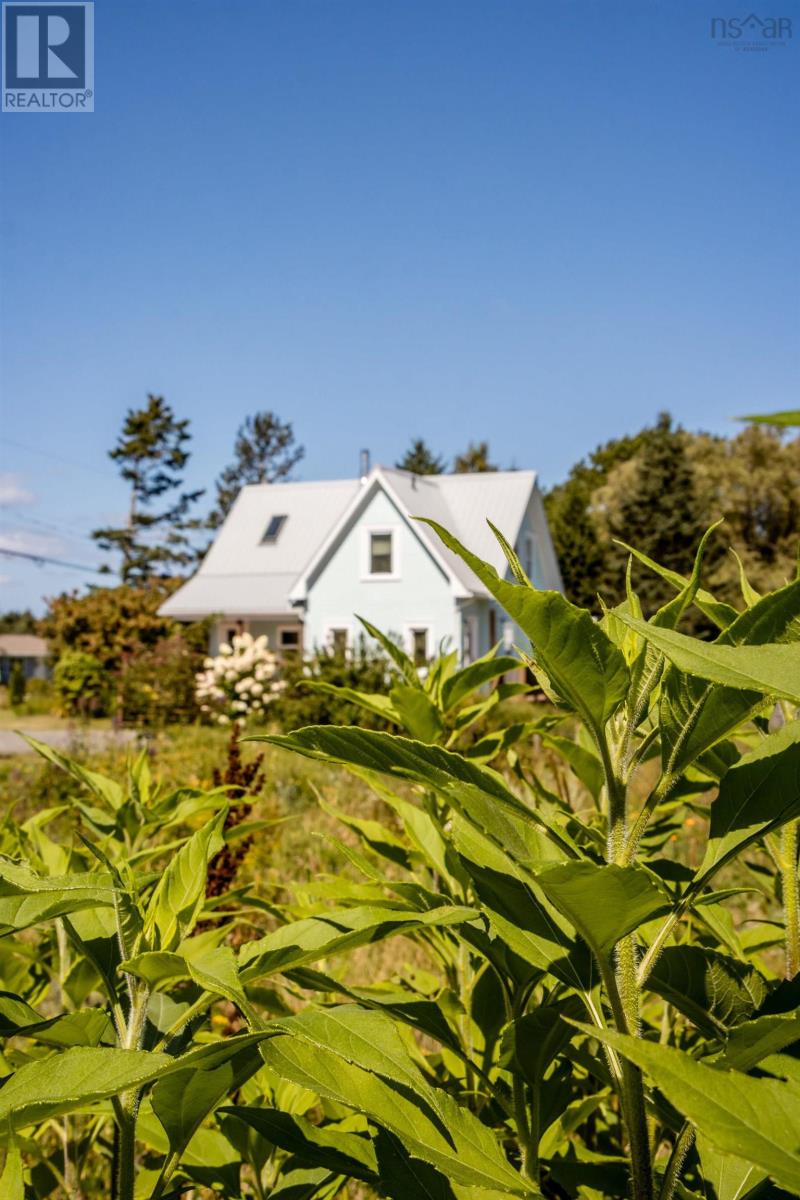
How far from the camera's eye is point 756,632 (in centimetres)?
77

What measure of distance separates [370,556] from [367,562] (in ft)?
0.76

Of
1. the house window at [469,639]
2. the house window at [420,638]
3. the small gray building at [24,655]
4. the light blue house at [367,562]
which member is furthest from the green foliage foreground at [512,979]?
the small gray building at [24,655]

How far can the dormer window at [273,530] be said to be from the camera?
1213 inches

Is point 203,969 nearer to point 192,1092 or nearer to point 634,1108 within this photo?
point 192,1092

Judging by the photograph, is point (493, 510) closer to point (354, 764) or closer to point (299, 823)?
point (299, 823)

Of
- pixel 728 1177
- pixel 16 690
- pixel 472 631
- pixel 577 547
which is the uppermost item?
pixel 577 547

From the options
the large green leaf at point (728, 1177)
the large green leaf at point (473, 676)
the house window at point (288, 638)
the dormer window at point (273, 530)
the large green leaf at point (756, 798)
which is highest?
the dormer window at point (273, 530)

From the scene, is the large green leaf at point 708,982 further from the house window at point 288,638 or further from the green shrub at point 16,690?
the green shrub at point 16,690

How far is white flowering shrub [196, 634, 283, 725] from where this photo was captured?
778 inches

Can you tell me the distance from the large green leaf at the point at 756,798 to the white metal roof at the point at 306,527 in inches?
938

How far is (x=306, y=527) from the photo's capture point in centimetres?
3078

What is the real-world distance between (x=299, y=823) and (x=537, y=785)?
651 cm

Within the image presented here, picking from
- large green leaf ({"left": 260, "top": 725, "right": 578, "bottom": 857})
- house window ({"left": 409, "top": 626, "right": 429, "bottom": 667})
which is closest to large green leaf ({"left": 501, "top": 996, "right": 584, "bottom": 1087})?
large green leaf ({"left": 260, "top": 725, "right": 578, "bottom": 857})

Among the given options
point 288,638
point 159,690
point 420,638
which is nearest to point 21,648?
point 288,638
